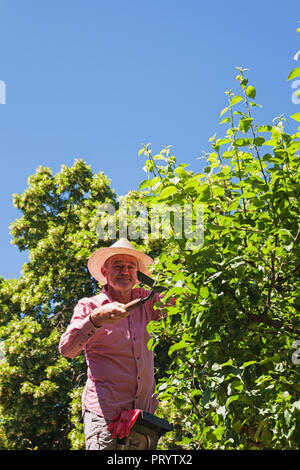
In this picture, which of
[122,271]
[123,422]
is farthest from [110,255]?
[123,422]

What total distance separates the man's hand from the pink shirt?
76 mm

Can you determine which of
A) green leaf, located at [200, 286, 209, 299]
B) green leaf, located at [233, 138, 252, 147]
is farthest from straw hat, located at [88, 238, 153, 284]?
Result: green leaf, located at [233, 138, 252, 147]

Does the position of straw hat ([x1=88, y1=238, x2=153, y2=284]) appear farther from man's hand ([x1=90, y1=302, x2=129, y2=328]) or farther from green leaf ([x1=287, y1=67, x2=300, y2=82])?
green leaf ([x1=287, y1=67, x2=300, y2=82])

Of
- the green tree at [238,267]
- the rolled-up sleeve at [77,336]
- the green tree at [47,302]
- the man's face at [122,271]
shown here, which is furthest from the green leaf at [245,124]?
the green tree at [47,302]

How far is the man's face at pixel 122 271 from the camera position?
3.54 meters

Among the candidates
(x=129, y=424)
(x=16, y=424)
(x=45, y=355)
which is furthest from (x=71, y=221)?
(x=129, y=424)

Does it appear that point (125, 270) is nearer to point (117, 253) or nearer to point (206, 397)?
point (117, 253)

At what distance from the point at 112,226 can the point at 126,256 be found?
10.3 meters

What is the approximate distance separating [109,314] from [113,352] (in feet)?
1.79

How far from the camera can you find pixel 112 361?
130 inches

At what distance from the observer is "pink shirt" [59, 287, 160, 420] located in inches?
122

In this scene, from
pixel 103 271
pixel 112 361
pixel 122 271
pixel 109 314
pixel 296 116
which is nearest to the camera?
pixel 296 116
